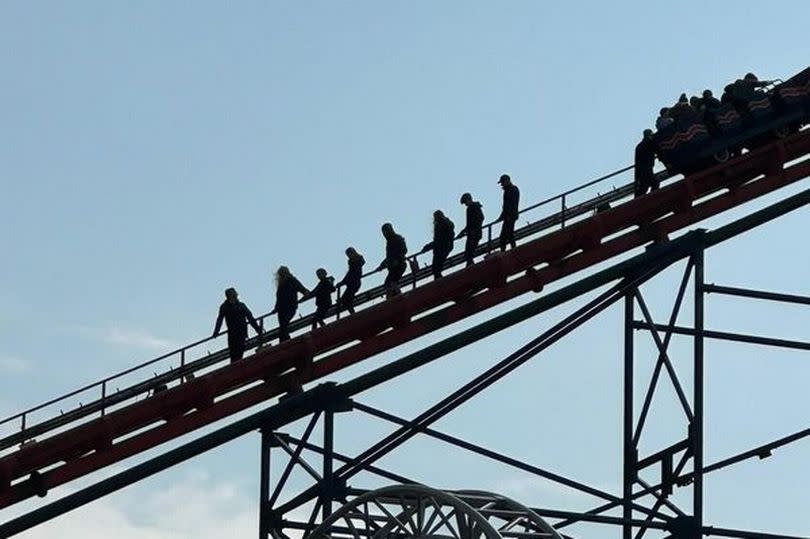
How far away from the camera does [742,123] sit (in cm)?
4572

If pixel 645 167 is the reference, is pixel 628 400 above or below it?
below

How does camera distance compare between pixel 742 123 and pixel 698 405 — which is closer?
pixel 698 405

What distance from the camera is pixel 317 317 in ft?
150

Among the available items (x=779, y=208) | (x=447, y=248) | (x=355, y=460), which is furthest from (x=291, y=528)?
(x=779, y=208)

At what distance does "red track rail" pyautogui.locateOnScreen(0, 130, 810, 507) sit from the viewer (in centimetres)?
4497

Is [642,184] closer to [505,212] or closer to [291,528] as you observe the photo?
[505,212]

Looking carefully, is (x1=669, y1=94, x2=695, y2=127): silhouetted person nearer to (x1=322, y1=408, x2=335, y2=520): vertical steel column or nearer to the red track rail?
the red track rail

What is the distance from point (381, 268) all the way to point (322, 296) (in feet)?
2.66

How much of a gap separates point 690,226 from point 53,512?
8639 millimetres

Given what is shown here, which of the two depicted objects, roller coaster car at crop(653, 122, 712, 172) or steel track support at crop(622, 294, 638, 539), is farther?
roller coaster car at crop(653, 122, 712, 172)

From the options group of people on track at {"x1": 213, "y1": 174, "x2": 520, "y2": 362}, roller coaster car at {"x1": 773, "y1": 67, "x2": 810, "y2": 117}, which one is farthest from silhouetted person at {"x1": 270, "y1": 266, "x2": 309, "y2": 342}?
roller coaster car at {"x1": 773, "y1": 67, "x2": 810, "y2": 117}

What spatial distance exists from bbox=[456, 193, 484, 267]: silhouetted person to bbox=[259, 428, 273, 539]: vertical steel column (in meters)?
3.32

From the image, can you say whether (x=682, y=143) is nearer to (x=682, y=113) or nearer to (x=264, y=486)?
(x=682, y=113)

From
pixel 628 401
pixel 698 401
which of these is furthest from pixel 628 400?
pixel 698 401
